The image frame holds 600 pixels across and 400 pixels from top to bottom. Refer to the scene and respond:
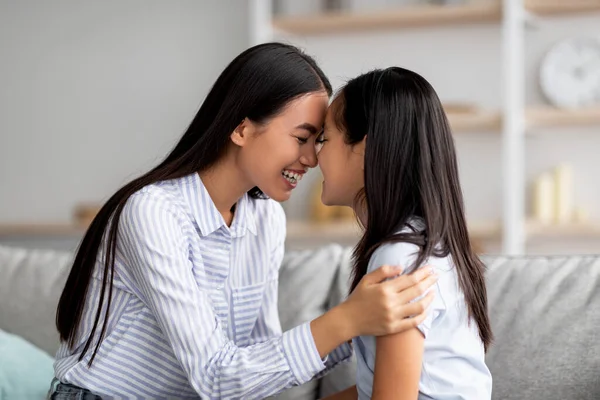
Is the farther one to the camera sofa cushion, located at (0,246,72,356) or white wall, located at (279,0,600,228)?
white wall, located at (279,0,600,228)

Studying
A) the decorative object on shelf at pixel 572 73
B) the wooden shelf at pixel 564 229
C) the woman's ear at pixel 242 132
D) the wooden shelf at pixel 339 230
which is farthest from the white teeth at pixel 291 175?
the decorative object on shelf at pixel 572 73

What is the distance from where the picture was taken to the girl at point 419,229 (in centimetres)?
153

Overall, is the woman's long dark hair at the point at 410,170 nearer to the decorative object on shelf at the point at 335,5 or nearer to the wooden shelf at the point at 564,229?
the wooden shelf at the point at 564,229

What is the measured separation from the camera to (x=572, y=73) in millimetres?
4215

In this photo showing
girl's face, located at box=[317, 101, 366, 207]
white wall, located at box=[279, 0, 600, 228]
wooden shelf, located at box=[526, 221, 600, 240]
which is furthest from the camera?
white wall, located at box=[279, 0, 600, 228]

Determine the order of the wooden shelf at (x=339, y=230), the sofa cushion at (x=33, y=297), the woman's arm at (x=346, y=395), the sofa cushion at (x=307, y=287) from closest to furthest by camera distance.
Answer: the woman's arm at (x=346, y=395) → the sofa cushion at (x=307, y=287) → the sofa cushion at (x=33, y=297) → the wooden shelf at (x=339, y=230)

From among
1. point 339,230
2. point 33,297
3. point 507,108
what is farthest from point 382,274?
point 339,230

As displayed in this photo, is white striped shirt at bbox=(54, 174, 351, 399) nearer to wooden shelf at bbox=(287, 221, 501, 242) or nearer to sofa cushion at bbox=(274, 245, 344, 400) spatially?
sofa cushion at bbox=(274, 245, 344, 400)

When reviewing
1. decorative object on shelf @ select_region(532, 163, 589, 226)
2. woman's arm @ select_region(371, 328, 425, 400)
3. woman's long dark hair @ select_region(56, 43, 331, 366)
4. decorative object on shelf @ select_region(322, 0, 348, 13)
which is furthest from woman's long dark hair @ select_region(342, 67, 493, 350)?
decorative object on shelf @ select_region(322, 0, 348, 13)

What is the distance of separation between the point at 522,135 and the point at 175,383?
9.34 feet

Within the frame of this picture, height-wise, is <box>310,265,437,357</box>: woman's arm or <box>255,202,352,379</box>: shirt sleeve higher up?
<box>310,265,437,357</box>: woman's arm

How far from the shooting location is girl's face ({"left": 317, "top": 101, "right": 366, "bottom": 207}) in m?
1.69

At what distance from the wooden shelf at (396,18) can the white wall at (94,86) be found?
0.41 meters

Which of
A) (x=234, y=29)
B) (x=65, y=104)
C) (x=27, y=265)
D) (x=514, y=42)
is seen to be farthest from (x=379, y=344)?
(x=65, y=104)
